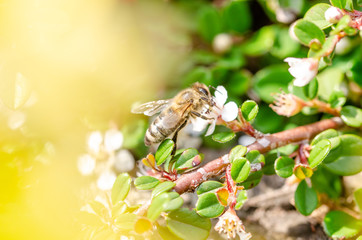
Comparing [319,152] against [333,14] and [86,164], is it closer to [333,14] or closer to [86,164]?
[333,14]

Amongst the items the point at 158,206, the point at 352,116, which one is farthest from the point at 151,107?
the point at 352,116

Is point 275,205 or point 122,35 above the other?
point 122,35

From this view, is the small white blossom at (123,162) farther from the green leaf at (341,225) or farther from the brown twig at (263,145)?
the green leaf at (341,225)

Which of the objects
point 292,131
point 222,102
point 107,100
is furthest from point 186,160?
point 107,100

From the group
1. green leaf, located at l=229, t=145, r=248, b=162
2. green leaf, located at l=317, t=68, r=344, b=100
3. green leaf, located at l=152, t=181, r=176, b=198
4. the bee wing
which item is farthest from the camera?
green leaf, located at l=317, t=68, r=344, b=100

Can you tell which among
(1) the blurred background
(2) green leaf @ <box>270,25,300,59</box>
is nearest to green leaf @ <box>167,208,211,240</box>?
(1) the blurred background

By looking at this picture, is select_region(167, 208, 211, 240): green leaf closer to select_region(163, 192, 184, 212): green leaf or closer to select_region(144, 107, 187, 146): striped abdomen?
select_region(163, 192, 184, 212): green leaf

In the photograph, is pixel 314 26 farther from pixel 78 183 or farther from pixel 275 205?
pixel 78 183
